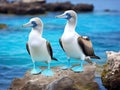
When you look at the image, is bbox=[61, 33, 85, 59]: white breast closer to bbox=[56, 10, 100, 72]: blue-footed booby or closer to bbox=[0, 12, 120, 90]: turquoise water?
bbox=[56, 10, 100, 72]: blue-footed booby

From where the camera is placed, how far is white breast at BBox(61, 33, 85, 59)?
707cm

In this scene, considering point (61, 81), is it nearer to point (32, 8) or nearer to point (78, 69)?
point (78, 69)

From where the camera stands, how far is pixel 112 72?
25.6ft

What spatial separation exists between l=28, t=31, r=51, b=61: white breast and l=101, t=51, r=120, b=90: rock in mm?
1341

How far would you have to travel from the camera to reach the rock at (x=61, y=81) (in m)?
7.01

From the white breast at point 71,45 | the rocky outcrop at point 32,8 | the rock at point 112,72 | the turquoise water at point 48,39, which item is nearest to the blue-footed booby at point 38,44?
the white breast at point 71,45

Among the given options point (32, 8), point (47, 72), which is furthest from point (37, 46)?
point (32, 8)

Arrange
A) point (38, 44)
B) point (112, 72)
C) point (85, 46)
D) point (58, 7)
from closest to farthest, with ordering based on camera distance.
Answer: point (38, 44), point (85, 46), point (112, 72), point (58, 7)

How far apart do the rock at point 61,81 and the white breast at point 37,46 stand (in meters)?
0.39

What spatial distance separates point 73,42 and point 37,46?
23.8 inches

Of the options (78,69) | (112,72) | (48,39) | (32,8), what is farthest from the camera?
(32,8)

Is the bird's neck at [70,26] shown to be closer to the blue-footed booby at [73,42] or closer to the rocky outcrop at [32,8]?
the blue-footed booby at [73,42]

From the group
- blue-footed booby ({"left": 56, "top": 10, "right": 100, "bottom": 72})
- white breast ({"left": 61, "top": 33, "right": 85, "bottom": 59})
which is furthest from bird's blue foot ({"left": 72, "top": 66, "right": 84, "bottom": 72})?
white breast ({"left": 61, "top": 33, "right": 85, "bottom": 59})

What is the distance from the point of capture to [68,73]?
7484 mm
